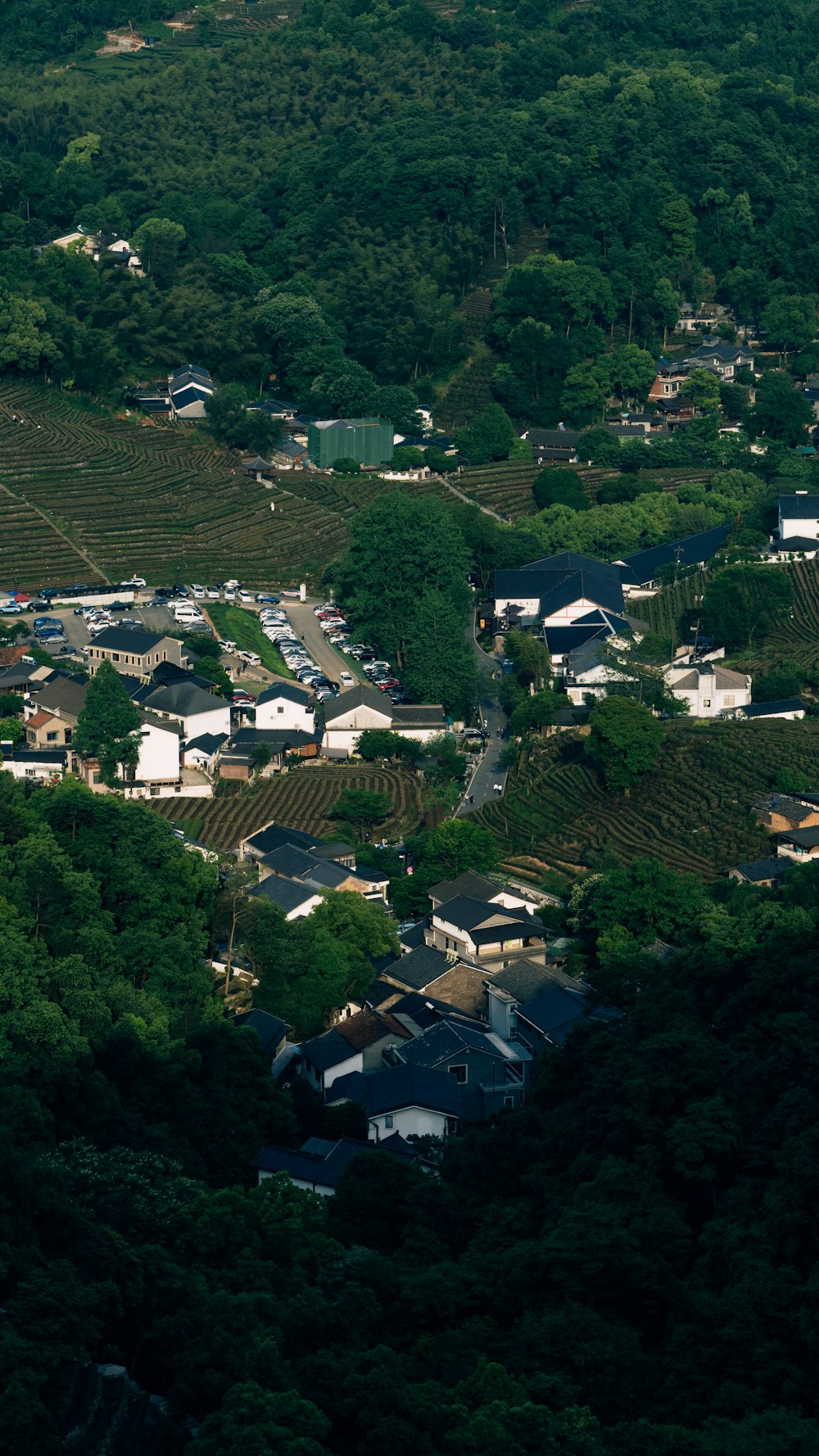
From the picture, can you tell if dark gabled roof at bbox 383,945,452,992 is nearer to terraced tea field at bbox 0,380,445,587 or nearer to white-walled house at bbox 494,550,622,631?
A: white-walled house at bbox 494,550,622,631

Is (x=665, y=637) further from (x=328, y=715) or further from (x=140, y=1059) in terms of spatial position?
(x=140, y=1059)

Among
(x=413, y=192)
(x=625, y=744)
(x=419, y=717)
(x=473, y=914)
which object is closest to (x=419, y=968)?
(x=473, y=914)

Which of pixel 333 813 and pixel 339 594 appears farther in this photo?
pixel 339 594

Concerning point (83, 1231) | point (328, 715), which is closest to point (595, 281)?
point (328, 715)

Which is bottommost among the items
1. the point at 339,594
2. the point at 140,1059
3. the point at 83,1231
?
the point at 339,594

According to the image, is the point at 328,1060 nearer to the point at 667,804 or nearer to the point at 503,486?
the point at 667,804

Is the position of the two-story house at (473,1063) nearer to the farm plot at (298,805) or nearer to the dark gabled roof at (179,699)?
the farm plot at (298,805)

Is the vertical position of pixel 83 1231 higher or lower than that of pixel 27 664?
higher

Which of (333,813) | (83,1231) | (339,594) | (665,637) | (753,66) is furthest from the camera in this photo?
(753,66)

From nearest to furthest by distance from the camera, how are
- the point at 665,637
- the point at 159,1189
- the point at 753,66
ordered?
the point at 159,1189, the point at 665,637, the point at 753,66
